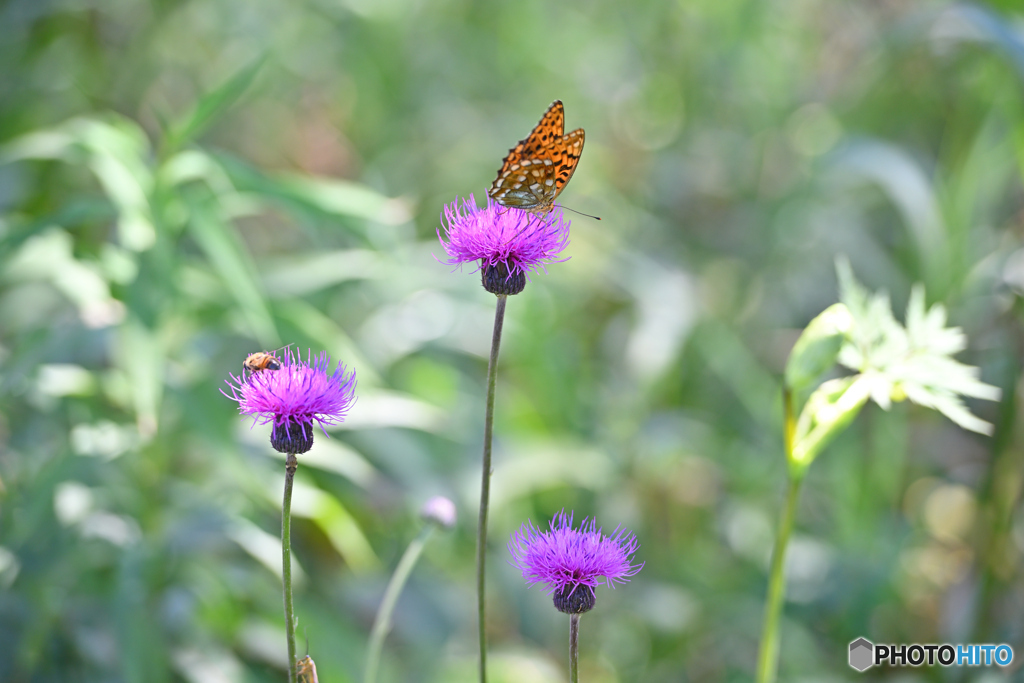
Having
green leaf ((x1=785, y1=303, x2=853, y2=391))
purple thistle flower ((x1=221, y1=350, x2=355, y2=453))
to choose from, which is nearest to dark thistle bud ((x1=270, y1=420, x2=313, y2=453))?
purple thistle flower ((x1=221, y1=350, x2=355, y2=453))

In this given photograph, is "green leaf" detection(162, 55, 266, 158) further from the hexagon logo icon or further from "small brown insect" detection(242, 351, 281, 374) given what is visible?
the hexagon logo icon

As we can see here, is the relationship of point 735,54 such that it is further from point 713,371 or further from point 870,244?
point 713,371

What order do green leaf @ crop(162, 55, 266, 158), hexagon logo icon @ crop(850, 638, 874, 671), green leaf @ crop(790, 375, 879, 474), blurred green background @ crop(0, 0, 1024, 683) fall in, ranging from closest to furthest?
green leaf @ crop(790, 375, 879, 474) < green leaf @ crop(162, 55, 266, 158) < blurred green background @ crop(0, 0, 1024, 683) < hexagon logo icon @ crop(850, 638, 874, 671)

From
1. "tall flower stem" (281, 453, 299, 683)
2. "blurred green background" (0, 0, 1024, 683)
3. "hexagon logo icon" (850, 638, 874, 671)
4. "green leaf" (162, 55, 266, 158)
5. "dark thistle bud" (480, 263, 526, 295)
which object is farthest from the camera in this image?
"hexagon logo icon" (850, 638, 874, 671)

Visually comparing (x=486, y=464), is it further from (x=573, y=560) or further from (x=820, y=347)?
(x=820, y=347)

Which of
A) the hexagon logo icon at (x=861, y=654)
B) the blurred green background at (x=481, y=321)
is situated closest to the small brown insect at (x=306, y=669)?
the blurred green background at (x=481, y=321)
